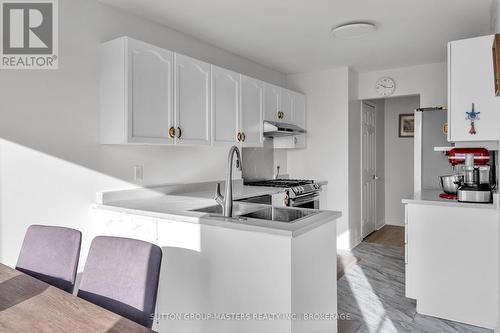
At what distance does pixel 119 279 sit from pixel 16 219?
50.0 inches

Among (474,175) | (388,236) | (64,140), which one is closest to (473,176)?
(474,175)

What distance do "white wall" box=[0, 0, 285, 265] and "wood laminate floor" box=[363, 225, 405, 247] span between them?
11.4ft

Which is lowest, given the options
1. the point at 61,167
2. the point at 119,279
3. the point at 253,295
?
the point at 253,295

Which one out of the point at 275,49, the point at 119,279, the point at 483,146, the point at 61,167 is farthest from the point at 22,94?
the point at 483,146

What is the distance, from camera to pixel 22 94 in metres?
2.12

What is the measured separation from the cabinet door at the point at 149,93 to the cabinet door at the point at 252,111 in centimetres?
97

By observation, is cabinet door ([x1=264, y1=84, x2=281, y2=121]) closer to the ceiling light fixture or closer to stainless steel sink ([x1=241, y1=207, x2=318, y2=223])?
the ceiling light fixture

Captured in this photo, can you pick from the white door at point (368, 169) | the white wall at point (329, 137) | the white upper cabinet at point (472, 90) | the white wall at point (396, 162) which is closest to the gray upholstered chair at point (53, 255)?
the white upper cabinet at point (472, 90)

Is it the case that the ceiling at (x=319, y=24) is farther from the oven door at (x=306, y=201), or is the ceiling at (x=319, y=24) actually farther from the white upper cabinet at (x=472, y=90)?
the oven door at (x=306, y=201)

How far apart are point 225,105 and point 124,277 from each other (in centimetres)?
216

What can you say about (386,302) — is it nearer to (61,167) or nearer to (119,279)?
(119,279)

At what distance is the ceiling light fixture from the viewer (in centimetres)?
295

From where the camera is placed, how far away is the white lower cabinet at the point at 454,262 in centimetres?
247

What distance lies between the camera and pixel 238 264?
1771mm
